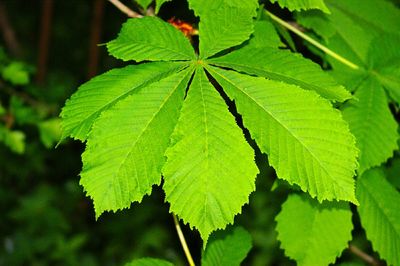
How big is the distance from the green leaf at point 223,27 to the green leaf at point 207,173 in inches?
8.3

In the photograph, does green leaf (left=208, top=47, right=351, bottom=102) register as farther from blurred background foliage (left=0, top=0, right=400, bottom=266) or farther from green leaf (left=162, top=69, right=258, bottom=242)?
blurred background foliage (left=0, top=0, right=400, bottom=266)

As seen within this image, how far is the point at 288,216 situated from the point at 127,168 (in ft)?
1.62

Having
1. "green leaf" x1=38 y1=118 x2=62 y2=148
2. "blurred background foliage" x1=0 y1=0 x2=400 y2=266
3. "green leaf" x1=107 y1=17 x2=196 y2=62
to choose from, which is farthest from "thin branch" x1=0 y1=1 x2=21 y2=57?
"green leaf" x1=107 y1=17 x2=196 y2=62

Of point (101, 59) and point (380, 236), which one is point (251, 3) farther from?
point (101, 59)

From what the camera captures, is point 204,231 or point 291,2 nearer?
point 204,231

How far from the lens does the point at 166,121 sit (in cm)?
79

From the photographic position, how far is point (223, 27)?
0.93 meters

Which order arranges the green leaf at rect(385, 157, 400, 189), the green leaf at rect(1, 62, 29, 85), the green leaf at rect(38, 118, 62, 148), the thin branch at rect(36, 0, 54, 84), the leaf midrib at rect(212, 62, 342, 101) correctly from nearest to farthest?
the leaf midrib at rect(212, 62, 342, 101) < the green leaf at rect(385, 157, 400, 189) < the green leaf at rect(1, 62, 29, 85) < the green leaf at rect(38, 118, 62, 148) < the thin branch at rect(36, 0, 54, 84)

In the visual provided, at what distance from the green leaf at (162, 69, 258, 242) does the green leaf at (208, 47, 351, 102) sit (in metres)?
0.16

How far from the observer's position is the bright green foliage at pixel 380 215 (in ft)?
3.54

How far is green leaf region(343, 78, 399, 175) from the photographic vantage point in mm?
1027

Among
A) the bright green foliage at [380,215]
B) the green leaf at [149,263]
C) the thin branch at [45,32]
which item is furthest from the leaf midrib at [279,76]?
the thin branch at [45,32]

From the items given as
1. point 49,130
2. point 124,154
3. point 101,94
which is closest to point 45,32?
point 49,130

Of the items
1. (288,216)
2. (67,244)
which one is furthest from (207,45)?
(67,244)
